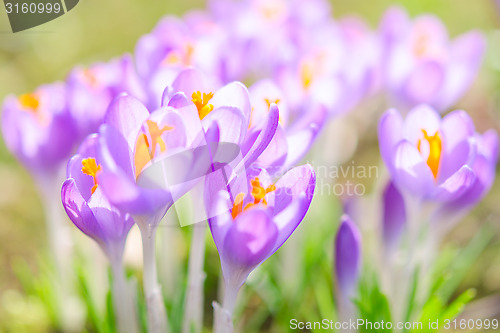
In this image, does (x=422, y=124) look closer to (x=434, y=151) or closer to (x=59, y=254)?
(x=434, y=151)

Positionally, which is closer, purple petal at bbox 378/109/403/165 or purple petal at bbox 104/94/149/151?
purple petal at bbox 104/94/149/151

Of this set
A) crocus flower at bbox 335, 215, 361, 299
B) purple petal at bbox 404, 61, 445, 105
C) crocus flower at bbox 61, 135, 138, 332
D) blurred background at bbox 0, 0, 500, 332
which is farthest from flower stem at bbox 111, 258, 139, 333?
purple petal at bbox 404, 61, 445, 105

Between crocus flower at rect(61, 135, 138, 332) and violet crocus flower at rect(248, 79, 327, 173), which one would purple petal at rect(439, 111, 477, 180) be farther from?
crocus flower at rect(61, 135, 138, 332)

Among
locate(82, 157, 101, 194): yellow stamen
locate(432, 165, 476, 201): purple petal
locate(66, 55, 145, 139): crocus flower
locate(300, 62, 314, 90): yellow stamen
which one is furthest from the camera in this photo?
locate(300, 62, 314, 90): yellow stamen

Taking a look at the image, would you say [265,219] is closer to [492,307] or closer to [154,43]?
[154,43]

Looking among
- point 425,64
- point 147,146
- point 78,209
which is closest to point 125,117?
point 147,146

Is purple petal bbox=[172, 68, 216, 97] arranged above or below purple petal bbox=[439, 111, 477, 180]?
above
